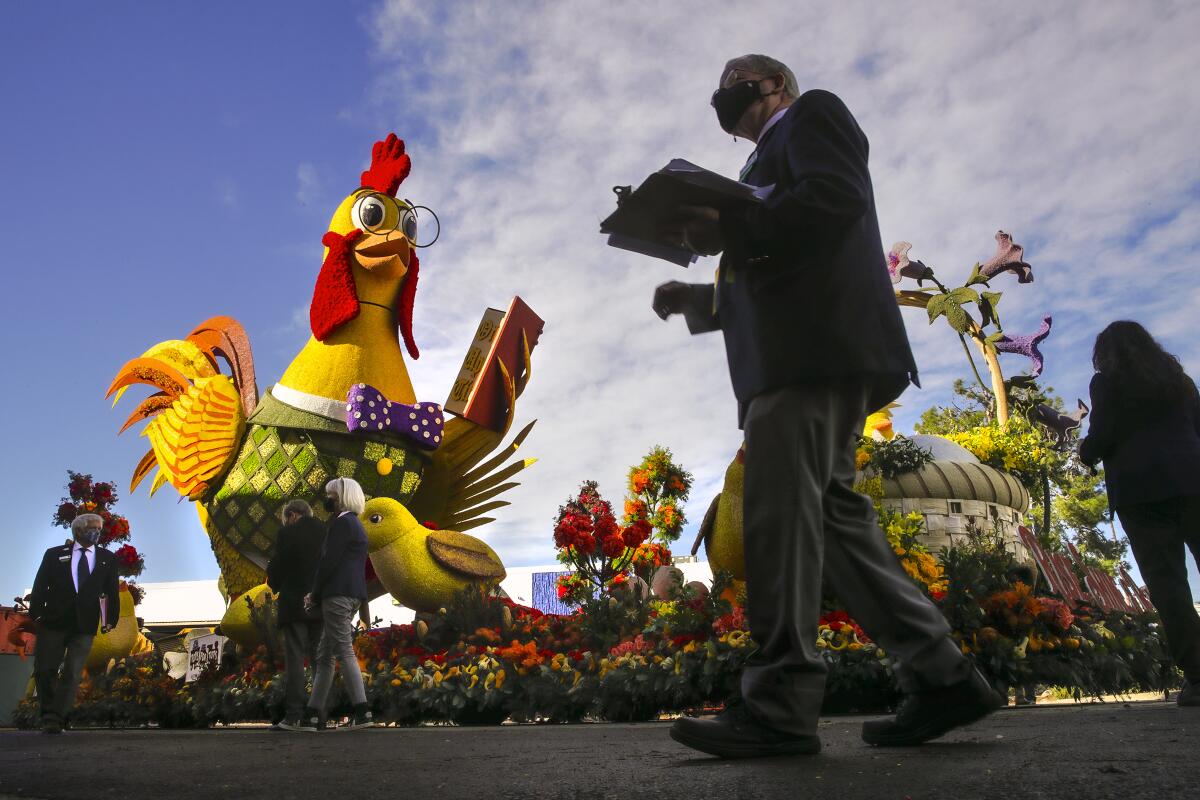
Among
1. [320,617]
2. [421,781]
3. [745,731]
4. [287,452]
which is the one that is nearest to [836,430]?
[745,731]

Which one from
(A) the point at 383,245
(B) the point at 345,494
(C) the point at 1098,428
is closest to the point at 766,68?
(C) the point at 1098,428

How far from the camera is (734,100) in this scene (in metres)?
2.35

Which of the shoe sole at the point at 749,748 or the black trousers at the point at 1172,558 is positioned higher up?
the black trousers at the point at 1172,558

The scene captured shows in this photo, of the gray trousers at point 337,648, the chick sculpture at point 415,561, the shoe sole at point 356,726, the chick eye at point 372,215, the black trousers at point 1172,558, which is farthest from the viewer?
the chick eye at point 372,215

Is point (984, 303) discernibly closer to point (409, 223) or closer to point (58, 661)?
point (409, 223)

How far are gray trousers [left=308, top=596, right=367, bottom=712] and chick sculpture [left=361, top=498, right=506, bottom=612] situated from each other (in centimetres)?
255

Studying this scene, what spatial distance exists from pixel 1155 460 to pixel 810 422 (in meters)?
2.57

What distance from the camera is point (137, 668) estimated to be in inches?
352

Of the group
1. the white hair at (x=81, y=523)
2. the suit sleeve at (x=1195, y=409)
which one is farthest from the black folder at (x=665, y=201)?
the white hair at (x=81, y=523)

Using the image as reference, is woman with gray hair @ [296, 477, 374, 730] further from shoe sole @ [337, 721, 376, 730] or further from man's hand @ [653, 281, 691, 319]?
man's hand @ [653, 281, 691, 319]

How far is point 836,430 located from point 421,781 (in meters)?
1.19

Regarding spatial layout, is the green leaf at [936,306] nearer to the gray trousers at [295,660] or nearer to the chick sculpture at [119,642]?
the gray trousers at [295,660]

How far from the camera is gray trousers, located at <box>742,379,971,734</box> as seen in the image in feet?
6.31

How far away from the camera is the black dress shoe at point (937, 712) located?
6.67ft
